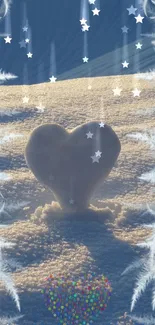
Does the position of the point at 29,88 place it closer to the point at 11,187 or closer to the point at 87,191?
the point at 11,187

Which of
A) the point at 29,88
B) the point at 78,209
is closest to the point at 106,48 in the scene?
the point at 29,88

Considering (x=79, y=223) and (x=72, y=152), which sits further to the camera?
(x=79, y=223)

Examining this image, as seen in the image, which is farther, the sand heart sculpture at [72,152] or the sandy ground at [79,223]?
the sand heart sculpture at [72,152]

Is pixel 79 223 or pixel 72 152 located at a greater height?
pixel 72 152

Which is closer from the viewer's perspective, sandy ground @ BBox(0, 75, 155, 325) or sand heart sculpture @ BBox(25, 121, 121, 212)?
sandy ground @ BBox(0, 75, 155, 325)
